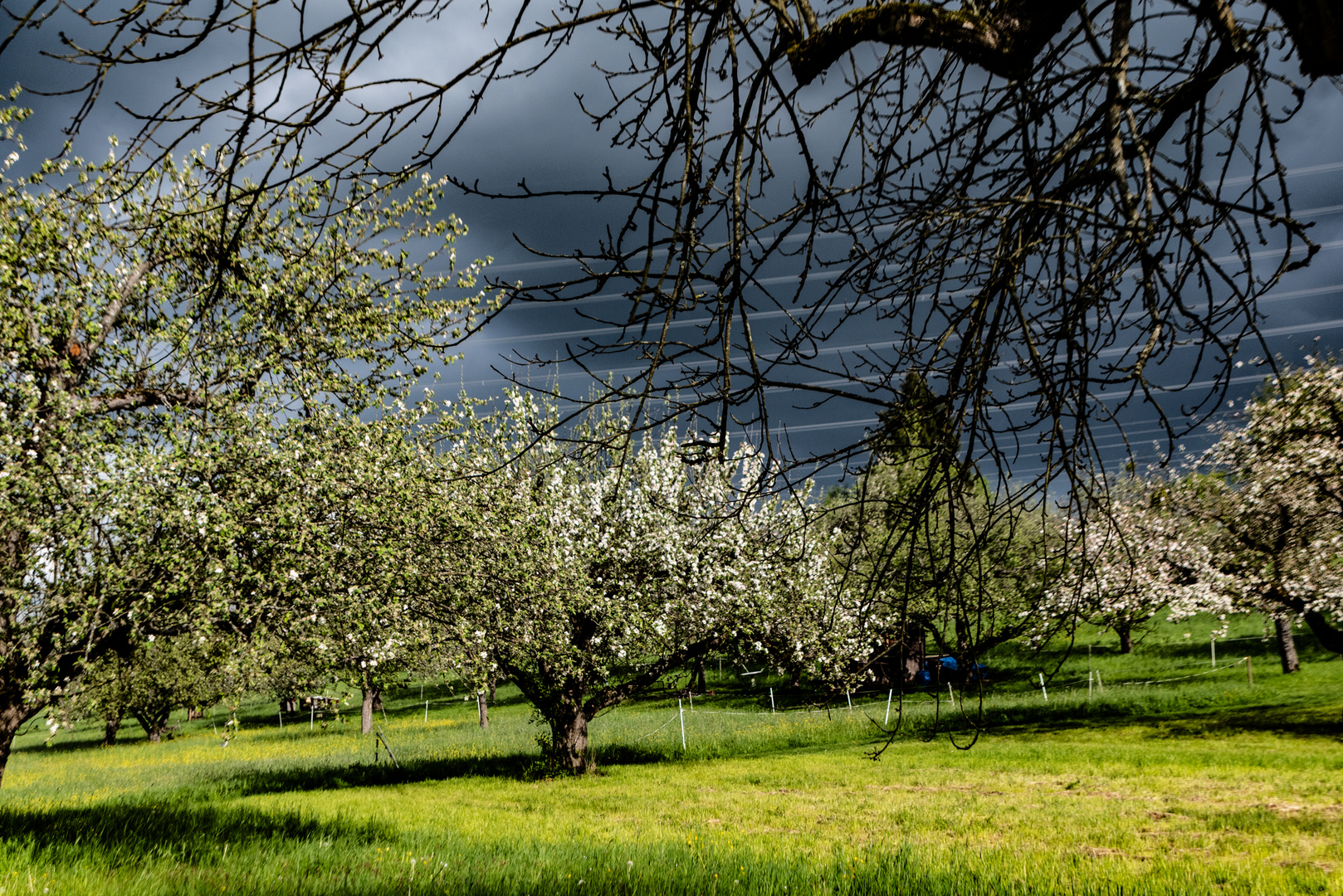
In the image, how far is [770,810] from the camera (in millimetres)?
11688

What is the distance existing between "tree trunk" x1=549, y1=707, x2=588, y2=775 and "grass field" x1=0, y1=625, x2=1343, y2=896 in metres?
0.59

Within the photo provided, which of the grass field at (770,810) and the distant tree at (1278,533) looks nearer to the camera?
the grass field at (770,810)

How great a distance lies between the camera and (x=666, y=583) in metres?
16.2

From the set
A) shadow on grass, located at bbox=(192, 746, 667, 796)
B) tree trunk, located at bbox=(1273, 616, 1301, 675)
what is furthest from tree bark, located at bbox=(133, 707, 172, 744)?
tree trunk, located at bbox=(1273, 616, 1301, 675)

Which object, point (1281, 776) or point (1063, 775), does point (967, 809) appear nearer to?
point (1063, 775)

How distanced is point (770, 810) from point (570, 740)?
6.17 meters

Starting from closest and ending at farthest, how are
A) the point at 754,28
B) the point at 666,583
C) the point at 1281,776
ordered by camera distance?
the point at 754,28, the point at 1281,776, the point at 666,583

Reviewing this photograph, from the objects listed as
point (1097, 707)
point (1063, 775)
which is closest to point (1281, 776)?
point (1063, 775)

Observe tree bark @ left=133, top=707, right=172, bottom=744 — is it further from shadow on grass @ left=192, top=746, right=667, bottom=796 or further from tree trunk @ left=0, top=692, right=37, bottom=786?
tree trunk @ left=0, top=692, right=37, bottom=786

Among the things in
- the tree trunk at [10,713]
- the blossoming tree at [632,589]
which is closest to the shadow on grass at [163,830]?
the tree trunk at [10,713]

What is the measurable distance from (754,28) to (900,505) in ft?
6.94

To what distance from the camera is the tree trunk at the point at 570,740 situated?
53.7 ft

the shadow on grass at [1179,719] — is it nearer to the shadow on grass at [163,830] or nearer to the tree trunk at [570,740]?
the tree trunk at [570,740]

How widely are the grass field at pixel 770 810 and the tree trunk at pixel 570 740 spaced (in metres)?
0.59
